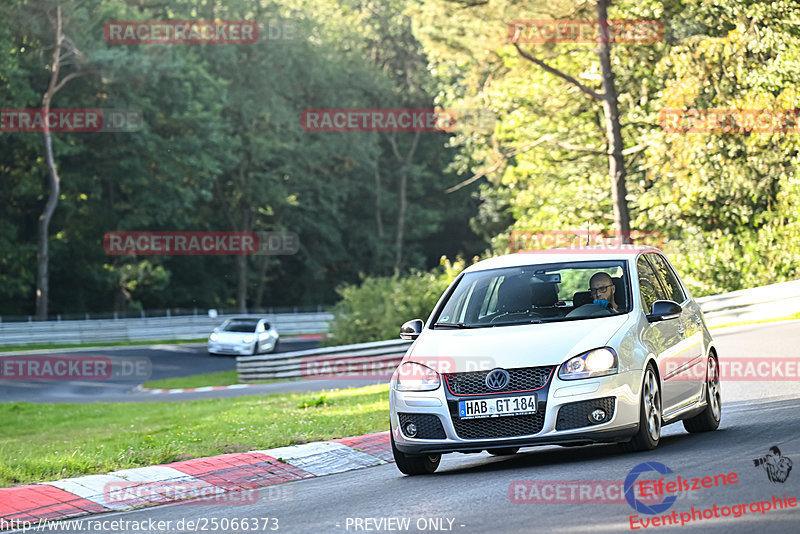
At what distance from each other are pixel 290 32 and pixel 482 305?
211 ft

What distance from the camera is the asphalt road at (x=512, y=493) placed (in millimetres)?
6980

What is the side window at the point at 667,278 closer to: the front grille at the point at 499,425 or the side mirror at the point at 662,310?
the side mirror at the point at 662,310

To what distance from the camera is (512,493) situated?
8.07 m

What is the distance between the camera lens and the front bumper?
8953 millimetres

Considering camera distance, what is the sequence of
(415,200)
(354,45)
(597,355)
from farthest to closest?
(415,200) → (354,45) → (597,355)

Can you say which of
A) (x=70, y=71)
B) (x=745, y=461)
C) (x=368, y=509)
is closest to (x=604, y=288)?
(x=745, y=461)

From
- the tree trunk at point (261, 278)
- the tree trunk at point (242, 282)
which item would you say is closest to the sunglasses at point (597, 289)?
the tree trunk at point (242, 282)

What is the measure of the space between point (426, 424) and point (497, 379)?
70 cm

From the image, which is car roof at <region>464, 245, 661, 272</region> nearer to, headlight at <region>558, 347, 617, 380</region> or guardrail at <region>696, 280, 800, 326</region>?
headlight at <region>558, 347, 617, 380</region>

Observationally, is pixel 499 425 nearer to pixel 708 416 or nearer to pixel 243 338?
pixel 708 416

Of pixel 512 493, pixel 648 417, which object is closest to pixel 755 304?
pixel 648 417

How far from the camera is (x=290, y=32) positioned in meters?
72.8

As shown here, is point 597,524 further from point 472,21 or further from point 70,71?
point 70,71

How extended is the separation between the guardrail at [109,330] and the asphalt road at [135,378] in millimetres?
3289
